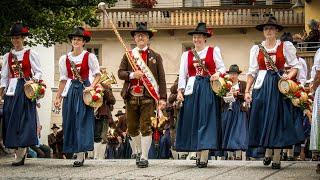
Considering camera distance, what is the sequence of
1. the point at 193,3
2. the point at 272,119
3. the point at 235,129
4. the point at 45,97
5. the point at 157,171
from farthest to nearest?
the point at 193,3 → the point at 45,97 → the point at 235,129 → the point at 272,119 → the point at 157,171

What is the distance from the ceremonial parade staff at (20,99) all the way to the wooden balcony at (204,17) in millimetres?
25043

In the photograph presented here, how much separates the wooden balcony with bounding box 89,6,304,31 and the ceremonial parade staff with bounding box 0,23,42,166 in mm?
25043

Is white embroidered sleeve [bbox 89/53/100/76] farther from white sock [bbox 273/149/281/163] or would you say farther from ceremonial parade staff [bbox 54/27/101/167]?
white sock [bbox 273/149/281/163]

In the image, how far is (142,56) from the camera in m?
12.9

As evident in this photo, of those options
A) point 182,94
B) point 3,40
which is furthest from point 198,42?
point 3,40

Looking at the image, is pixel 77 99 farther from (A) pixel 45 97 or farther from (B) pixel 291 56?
(A) pixel 45 97

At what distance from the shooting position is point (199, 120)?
12391 mm

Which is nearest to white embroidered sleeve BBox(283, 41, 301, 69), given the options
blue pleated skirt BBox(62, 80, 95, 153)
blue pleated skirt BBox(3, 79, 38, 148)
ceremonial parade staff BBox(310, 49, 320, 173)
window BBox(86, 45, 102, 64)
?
ceremonial parade staff BBox(310, 49, 320, 173)

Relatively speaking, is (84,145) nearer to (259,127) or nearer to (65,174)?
(65,174)

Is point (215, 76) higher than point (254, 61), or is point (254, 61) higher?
point (254, 61)

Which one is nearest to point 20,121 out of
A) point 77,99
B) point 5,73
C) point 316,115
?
point 5,73

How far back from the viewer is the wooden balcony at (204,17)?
1496 inches

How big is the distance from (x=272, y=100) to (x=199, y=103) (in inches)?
48.2

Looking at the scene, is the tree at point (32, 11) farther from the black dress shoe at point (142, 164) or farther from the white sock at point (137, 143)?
the black dress shoe at point (142, 164)
